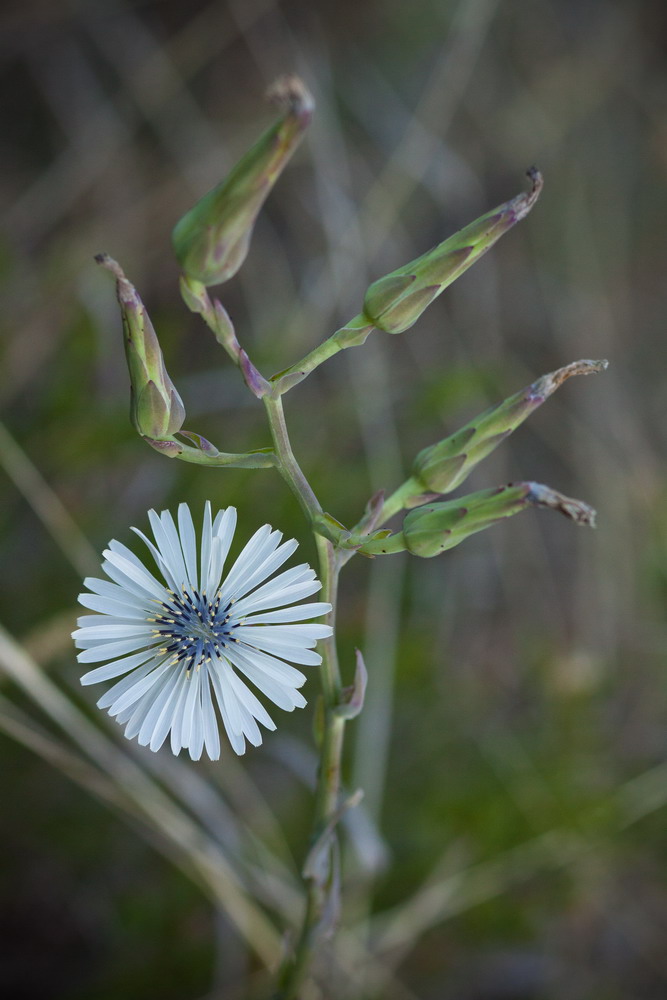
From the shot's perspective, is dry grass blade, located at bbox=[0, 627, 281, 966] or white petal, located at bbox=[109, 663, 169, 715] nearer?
white petal, located at bbox=[109, 663, 169, 715]

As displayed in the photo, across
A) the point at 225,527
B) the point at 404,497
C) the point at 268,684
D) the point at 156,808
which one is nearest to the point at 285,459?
the point at 225,527

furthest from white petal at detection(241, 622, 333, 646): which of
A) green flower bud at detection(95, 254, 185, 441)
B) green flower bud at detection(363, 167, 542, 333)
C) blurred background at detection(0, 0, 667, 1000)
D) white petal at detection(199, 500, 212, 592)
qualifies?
blurred background at detection(0, 0, 667, 1000)

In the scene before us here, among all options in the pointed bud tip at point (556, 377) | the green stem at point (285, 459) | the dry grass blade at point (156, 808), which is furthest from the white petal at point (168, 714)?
the pointed bud tip at point (556, 377)

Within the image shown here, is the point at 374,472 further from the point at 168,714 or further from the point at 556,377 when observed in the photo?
the point at 168,714

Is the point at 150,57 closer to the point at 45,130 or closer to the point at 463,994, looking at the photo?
the point at 45,130

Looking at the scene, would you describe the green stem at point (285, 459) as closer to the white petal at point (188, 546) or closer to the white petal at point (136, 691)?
the white petal at point (188, 546)

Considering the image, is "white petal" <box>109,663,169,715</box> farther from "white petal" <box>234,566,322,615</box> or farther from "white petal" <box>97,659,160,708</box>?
"white petal" <box>234,566,322,615</box>
